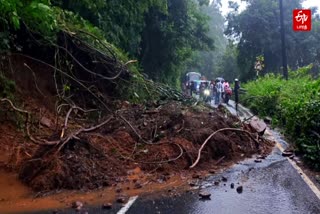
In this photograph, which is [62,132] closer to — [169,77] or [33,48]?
[33,48]

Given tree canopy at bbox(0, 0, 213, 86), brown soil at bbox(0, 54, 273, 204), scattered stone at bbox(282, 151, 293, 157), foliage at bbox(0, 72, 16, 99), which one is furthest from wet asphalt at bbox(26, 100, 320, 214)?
foliage at bbox(0, 72, 16, 99)

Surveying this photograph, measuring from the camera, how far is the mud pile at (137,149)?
7988 millimetres

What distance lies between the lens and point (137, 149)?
9750 millimetres

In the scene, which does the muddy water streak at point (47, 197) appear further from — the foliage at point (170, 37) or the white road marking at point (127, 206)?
the foliage at point (170, 37)

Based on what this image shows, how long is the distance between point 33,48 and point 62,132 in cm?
473

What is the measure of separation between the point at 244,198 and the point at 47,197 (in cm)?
309

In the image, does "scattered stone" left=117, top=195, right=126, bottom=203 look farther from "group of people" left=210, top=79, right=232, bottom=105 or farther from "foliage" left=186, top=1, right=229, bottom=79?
"foliage" left=186, top=1, right=229, bottom=79

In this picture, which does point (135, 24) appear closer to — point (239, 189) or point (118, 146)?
point (118, 146)

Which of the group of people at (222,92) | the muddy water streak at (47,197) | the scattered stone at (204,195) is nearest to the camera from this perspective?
the muddy water streak at (47,197)

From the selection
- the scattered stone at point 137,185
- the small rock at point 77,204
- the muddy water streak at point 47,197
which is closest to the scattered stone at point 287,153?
the muddy water streak at point 47,197

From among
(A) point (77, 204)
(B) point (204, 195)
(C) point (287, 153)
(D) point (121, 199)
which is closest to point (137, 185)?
(D) point (121, 199)

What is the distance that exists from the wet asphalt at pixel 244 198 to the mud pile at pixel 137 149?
1.01 meters

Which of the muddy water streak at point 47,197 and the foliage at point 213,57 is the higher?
the foliage at point 213,57

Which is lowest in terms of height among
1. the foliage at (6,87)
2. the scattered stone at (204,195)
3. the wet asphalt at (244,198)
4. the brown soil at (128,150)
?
the wet asphalt at (244,198)
